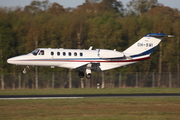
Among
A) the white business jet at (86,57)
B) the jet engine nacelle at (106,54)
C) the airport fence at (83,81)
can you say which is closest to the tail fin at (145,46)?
the white business jet at (86,57)

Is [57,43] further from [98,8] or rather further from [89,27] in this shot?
[98,8]

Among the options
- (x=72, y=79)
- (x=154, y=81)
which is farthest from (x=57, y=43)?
(x=154, y=81)

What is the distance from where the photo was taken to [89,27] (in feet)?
168

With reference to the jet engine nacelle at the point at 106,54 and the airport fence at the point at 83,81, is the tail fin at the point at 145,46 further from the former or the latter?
the airport fence at the point at 83,81

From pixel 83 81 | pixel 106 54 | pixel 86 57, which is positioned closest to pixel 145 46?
pixel 106 54

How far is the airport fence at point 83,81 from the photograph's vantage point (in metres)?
39.4

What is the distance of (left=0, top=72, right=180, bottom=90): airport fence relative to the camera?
1551 inches

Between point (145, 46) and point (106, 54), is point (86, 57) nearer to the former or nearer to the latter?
point (106, 54)

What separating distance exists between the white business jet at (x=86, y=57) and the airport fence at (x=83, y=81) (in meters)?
7.90

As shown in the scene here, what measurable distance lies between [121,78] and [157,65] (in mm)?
12475

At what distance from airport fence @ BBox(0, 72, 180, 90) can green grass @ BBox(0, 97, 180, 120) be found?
18931 mm

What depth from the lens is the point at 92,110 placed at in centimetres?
1798

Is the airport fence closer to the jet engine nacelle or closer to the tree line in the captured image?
the tree line

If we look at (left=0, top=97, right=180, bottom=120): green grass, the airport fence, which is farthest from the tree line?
(left=0, top=97, right=180, bottom=120): green grass
